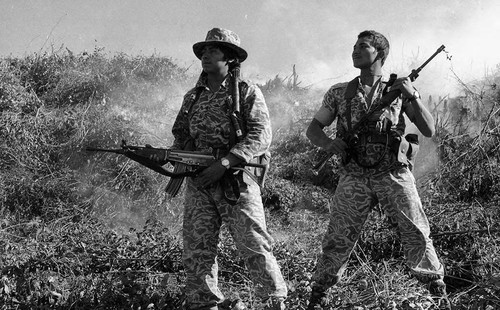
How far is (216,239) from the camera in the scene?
385 centimetres

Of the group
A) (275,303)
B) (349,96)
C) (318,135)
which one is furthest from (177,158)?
(349,96)

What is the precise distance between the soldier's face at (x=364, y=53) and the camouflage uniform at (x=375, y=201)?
224 mm

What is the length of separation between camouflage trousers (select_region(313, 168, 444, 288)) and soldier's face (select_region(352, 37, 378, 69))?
826 millimetres

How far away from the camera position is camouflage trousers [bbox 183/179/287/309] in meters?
3.62

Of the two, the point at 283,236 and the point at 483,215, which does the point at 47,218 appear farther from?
the point at 483,215

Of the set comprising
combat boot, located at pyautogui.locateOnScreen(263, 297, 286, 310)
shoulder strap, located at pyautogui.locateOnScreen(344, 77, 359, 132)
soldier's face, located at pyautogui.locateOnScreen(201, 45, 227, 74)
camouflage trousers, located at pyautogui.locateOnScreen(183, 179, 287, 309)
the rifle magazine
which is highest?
soldier's face, located at pyautogui.locateOnScreen(201, 45, 227, 74)

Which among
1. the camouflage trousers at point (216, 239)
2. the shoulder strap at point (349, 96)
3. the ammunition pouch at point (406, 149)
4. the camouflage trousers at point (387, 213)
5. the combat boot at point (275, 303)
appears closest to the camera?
the combat boot at point (275, 303)

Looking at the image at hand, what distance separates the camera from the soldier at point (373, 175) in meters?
3.80

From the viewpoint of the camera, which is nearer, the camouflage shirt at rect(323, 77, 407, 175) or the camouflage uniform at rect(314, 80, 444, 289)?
the camouflage uniform at rect(314, 80, 444, 289)

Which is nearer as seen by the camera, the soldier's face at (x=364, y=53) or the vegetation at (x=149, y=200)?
the soldier's face at (x=364, y=53)

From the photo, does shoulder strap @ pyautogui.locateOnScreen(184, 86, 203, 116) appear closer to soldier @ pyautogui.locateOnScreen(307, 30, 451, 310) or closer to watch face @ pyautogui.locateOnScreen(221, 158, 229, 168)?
watch face @ pyautogui.locateOnScreen(221, 158, 229, 168)

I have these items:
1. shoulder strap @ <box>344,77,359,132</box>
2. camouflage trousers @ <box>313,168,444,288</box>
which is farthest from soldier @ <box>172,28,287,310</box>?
shoulder strap @ <box>344,77,359,132</box>

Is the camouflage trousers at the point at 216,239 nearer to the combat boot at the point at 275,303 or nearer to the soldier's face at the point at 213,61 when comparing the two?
the combat boot at the point at 275,303

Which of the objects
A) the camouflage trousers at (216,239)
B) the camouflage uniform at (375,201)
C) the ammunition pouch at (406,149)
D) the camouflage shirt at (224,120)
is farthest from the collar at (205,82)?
the ammunition pouch at (406,149)
